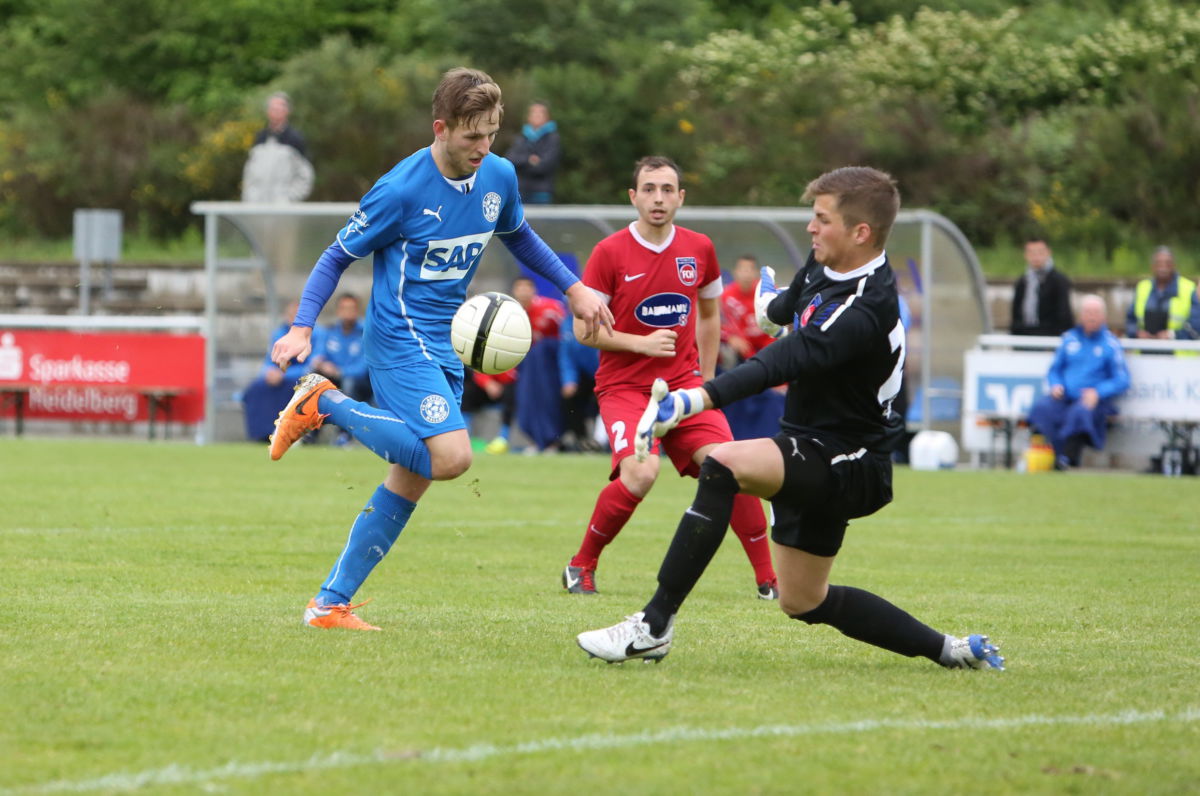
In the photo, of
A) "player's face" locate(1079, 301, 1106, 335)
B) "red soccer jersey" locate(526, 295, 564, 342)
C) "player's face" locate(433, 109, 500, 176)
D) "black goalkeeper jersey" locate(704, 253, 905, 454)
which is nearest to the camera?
"black goalkeeper jersey" locate(704, 253, 905, 454)

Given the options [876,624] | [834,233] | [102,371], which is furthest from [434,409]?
[102,371]

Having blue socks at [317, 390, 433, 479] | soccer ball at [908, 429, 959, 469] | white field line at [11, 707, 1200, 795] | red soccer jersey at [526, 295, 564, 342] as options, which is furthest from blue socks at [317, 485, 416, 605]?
red soccer jersey at [526, 295, 564, 342]

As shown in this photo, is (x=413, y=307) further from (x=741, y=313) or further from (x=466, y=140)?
(x=741, y=313)

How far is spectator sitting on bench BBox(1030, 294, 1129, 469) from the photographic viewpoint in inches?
693

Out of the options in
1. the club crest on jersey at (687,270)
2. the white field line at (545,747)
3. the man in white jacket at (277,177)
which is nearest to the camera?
the white field line at (545,747)

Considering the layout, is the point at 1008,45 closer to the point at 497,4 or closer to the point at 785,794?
the point at 497,4

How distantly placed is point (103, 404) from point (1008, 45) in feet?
51.5

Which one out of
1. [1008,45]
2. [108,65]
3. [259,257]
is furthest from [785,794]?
[108,65]

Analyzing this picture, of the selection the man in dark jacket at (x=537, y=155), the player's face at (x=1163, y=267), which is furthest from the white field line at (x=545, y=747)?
the man in dark jacket at (x=537, y=155)

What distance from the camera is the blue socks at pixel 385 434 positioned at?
6602 millimetres

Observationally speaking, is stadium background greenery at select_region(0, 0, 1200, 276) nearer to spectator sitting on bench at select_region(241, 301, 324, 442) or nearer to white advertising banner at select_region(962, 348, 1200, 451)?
white advertising banner at select_region(962, 348, 1200, 451)

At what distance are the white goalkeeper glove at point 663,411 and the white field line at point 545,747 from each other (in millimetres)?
847

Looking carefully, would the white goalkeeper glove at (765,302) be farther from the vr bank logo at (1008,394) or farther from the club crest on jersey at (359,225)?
the vr bank logo at (1008,394)

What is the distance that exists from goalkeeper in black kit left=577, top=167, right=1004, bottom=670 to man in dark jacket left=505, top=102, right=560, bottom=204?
49.8 ft
